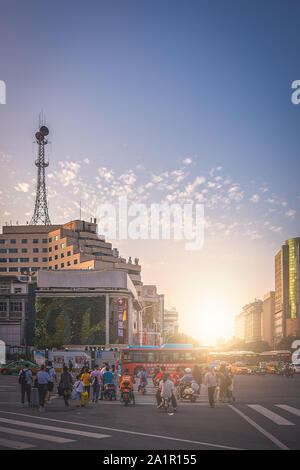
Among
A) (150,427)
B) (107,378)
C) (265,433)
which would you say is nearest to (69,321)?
(107,378)

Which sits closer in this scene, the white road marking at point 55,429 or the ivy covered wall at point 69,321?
the white road marking at point 55,429

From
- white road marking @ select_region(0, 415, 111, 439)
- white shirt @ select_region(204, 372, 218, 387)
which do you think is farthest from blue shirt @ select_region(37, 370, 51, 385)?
white shirt @ select_region(204, 372, 218, 387)

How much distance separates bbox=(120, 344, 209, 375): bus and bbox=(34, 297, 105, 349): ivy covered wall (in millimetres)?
40234

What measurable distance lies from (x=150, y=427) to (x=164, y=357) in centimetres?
3886

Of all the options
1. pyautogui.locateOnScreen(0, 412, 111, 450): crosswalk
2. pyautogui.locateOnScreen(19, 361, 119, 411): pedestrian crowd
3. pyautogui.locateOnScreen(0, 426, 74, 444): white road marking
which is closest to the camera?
pyautogui.locateOnScreen(0, 412, 111, 450): crosswalk

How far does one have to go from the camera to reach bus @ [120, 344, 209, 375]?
5384cm

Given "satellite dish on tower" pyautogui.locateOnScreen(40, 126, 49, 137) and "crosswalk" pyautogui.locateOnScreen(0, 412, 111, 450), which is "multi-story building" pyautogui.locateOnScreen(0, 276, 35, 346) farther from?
"crosswalk" pyautogui.locateOnScreen(0, 412, 111, 450)

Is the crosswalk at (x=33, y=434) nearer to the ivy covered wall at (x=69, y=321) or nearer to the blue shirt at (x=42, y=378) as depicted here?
the blue shirt at (x=42, y=378)

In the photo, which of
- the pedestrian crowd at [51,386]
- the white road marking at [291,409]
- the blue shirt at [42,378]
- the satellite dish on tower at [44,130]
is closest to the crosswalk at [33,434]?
the blue shirt at [42,378]

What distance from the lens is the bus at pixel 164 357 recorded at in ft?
177

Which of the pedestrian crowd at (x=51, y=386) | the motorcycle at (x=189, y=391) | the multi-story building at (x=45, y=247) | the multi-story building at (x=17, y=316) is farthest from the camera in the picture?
the multi-story building at (x=45, y=247)

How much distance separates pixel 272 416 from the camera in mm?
19156

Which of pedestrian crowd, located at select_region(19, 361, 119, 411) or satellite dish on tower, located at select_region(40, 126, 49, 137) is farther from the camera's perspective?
satellite dish on tower, located at select_region(40, 126, 49, 137)
